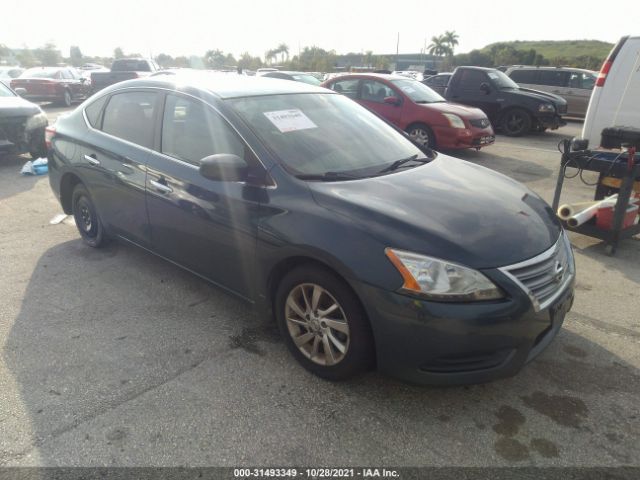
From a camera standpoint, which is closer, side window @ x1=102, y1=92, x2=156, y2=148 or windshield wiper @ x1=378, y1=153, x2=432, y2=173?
windshield wiper @ x1=378, y1=153, x2=432, y2=173

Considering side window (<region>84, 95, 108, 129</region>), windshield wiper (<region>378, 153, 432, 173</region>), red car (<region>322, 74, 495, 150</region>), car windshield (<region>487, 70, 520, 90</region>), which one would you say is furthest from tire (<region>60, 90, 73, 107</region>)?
windshield wiper (<region>378, 153, 432, 173</region>)

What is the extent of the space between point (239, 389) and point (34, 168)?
6.82m

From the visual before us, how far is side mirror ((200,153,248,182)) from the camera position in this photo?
9.11 feet

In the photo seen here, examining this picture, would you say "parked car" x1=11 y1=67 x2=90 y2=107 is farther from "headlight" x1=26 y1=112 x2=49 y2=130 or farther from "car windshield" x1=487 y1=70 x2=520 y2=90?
"car windshield" x1=487 y1=70 x2=520 y2=90

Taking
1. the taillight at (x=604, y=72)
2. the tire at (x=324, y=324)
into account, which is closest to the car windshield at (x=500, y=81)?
the taillight at (x=604, y=72)

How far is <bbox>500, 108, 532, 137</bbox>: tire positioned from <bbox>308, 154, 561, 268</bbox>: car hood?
386 inches

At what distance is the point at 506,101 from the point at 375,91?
4.18m

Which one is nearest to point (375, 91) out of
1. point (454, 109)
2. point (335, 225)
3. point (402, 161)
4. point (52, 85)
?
point (454, 109)

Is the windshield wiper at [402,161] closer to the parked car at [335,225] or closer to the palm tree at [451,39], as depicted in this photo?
the parked car at [335,225]

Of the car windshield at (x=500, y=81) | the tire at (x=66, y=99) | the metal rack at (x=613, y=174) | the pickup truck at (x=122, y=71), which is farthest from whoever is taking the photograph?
the tire at (x=66, y=99)

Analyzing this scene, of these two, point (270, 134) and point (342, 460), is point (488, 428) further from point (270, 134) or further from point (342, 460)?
point (270, 134)

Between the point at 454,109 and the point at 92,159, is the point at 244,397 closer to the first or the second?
the point at 92,159

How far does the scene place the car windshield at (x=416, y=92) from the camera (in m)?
9.44

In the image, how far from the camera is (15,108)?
7.91 metres
